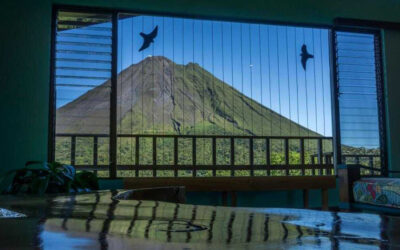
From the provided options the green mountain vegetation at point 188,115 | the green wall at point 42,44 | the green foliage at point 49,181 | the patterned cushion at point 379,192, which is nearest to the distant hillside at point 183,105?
the green mountain vegetation at point 188,115

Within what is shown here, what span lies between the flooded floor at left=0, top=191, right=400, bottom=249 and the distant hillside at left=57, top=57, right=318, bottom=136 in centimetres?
321

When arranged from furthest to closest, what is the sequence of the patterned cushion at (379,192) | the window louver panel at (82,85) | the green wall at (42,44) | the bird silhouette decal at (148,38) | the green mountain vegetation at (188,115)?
the green mountain vegetation at (188,115) → the bird silhouette decal at (148,38) → the window louver panel at (82,85) → the green wall at (42,44) → the patterned cushion at (379,192)

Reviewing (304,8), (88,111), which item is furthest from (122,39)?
(304,8)

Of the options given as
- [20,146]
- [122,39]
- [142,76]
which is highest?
[122,39]

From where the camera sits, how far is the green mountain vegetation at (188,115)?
4172mm

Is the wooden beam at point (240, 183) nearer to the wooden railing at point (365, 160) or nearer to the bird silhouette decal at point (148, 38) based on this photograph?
the wooden railing at point (365, 160)

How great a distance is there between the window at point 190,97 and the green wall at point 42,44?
0.41ft

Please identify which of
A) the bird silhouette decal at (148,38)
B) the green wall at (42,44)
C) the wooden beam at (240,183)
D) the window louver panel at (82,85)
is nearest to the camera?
the green wall at (42,44)

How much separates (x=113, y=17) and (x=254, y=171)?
7.45 feet

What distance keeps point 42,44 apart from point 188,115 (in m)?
1.81

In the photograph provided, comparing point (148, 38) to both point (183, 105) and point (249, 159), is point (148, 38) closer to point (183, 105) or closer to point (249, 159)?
point (183, 105)

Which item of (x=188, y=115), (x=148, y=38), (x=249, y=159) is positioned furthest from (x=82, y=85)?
(x=249, y=159)

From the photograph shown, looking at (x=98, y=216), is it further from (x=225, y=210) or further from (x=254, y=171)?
(x=254, y=171)

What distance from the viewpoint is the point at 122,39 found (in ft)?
12.7
